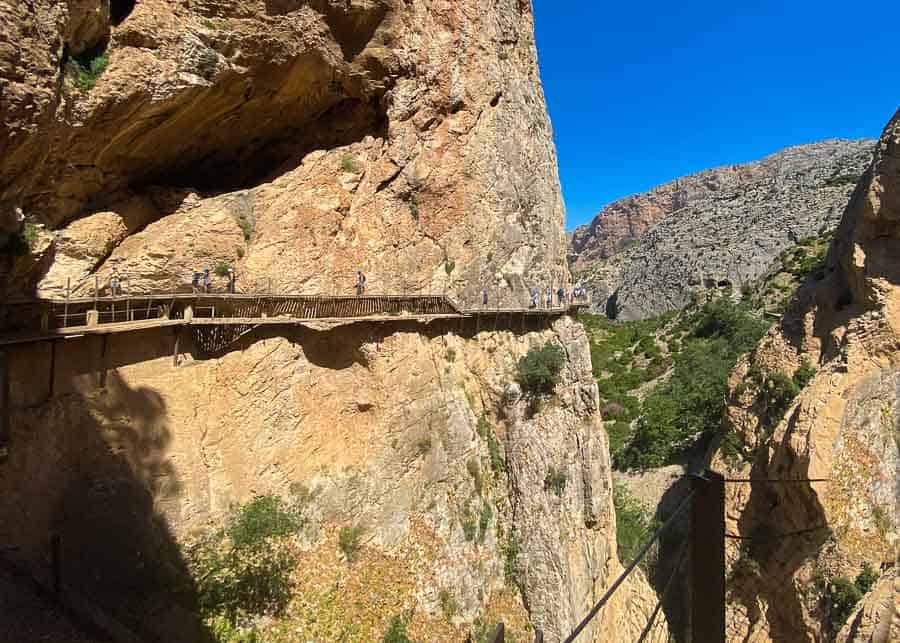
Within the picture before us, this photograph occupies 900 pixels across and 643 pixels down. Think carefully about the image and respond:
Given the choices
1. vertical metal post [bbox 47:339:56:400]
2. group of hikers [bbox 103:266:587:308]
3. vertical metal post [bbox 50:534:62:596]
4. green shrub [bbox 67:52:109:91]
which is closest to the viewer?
vertical metal post [bbox 50:534:62:596]

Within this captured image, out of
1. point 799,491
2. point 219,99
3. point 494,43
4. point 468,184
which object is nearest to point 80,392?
point 219,99

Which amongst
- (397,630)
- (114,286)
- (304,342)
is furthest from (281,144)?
(397,630)

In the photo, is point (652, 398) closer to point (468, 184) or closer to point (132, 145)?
point (468, 184)

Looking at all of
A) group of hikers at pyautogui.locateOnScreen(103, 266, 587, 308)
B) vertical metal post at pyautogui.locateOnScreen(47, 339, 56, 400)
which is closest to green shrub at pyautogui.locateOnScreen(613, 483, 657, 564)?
group of hikers at pyautogui.locateOnScreen(103, 266, 587, 308)

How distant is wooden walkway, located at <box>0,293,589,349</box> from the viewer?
9.13 m

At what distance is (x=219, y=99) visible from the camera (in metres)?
12.5

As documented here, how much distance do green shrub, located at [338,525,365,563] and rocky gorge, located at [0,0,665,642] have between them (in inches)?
2.2

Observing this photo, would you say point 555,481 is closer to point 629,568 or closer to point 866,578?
point 866,578

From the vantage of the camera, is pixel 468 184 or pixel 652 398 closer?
pixel 468 184

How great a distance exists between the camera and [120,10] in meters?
10.5

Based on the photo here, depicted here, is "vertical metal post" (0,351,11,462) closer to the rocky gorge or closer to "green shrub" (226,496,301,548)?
the rocky gorge

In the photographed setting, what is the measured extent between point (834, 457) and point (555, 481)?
26.0ft

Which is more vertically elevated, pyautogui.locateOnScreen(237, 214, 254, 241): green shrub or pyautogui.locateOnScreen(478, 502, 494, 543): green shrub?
pyautogui.locateOnScreen(237, 214, 254, 241): green shrub

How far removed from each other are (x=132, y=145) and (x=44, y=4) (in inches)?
197
